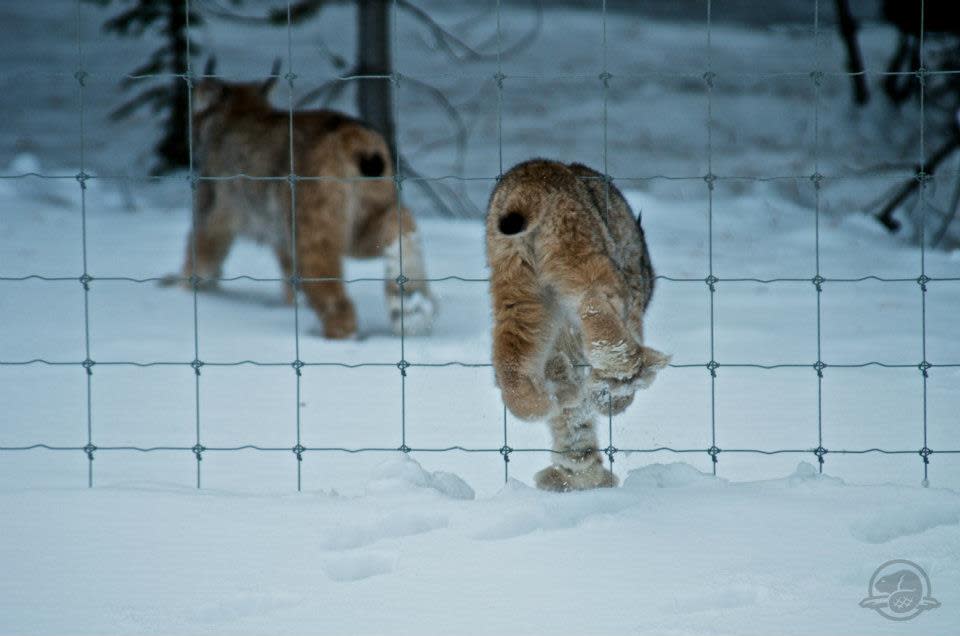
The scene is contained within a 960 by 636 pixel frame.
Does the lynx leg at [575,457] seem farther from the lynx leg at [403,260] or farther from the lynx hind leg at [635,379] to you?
the lynx leg at [403,260]

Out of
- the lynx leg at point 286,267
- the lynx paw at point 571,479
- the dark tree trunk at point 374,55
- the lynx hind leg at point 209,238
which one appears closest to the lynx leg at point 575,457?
the lynx paw at point 571,479

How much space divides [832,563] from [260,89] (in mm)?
6869

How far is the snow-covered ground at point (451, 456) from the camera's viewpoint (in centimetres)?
415

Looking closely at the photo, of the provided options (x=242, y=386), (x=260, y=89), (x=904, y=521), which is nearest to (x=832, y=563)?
(x=904, y=521)

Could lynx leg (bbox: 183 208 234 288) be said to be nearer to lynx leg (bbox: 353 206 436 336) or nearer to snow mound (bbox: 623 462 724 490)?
lynx leg (bbox: 353 206 436 336)

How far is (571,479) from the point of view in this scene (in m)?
5.07

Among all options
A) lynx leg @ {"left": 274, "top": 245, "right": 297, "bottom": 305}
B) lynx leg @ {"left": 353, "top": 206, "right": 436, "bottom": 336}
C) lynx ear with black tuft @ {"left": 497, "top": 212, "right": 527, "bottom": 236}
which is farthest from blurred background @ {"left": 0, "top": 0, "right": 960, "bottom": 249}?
A: lynx ear with black tuft @ {"left": 497, "top": 212, "right": 527, "bottom": 236}

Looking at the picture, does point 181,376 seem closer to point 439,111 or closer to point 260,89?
point 260,89

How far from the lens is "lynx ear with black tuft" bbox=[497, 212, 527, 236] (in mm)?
4605

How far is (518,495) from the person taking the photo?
4715 mm

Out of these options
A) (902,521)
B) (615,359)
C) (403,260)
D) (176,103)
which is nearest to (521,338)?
(615,359)

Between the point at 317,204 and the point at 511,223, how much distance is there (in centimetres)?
414

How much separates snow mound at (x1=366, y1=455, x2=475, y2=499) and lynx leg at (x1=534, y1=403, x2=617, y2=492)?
11.7 inches

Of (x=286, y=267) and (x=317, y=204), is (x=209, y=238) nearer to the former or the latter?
(x=286, y=267)
